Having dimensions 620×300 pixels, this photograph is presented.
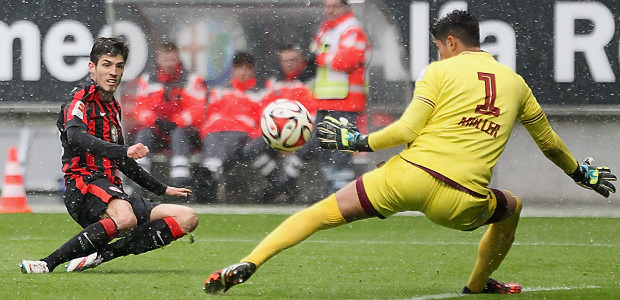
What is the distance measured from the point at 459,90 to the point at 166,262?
291cm

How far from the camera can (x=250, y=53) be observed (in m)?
12.3

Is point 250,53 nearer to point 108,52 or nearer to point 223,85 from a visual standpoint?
point 223,85

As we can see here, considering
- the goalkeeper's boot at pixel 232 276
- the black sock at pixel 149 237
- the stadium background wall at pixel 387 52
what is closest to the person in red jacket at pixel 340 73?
the stadium background wall at pixel 387 52

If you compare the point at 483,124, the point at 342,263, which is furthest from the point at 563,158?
the point at 342,263

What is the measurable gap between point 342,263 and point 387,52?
5099 mm

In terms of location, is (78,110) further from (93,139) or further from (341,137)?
(341,137)

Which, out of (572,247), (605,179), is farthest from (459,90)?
(572,247)

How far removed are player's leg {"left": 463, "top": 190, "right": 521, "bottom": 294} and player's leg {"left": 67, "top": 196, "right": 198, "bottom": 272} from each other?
1.73 meters

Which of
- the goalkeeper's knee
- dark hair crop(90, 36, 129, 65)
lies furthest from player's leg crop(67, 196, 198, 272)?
the goalkeeper's knee

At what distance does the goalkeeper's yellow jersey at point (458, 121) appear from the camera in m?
5.20

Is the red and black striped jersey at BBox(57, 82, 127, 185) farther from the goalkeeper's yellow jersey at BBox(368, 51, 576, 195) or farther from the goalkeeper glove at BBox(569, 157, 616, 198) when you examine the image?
the goalkeeper glove at BBox(569, 157, 616, 198)

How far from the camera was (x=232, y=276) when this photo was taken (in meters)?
5.20

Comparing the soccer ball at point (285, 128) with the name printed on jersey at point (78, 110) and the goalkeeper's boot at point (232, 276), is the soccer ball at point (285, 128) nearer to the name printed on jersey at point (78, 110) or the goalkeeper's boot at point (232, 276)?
the name printed on jersey at point (78, 110)

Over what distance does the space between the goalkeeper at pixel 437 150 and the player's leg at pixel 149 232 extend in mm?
1284
